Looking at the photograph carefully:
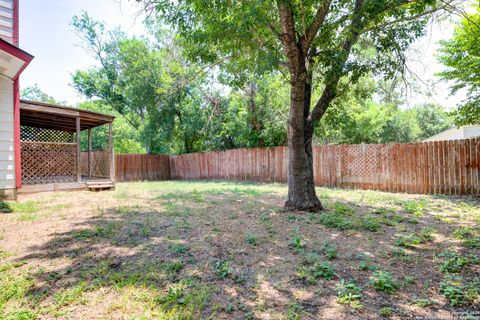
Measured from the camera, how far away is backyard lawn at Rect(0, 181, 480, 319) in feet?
7.27

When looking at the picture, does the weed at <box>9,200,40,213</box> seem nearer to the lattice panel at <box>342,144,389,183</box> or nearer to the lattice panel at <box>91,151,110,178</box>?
the lattice panel at <box>91,151,110,178</box>

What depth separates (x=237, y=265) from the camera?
2.99 meters

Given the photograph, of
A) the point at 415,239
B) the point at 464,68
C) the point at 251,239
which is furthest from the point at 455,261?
the point at 464,68

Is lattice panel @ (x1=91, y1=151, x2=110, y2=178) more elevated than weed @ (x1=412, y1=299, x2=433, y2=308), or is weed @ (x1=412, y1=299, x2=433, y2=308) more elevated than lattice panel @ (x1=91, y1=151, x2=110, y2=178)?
lattice panel @ (x1=91, y1=151, x2=110, y2=178)

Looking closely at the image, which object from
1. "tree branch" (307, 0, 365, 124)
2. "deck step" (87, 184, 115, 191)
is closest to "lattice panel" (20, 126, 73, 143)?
"deck step" (87, 184, 115, 191)

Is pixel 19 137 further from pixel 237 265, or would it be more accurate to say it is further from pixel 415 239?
pixel 415 239

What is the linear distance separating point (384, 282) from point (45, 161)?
10.4m

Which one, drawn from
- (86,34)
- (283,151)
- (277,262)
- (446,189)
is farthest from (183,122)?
(277,262)

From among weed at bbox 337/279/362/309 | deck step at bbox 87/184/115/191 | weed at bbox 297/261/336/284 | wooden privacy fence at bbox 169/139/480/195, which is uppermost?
wooden privacy fence at bbox 169/139/480/195

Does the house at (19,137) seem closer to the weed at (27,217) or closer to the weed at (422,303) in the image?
the weed at (27,217)

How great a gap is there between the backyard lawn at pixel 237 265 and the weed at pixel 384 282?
0.03 ft

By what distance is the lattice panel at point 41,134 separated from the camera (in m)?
11.6

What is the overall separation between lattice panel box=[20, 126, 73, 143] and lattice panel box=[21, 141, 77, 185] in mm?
2252

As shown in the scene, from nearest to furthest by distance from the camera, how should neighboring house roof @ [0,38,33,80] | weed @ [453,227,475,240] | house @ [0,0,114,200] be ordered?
weed @ [453,227,475,240]
neighboring house roof @ [0,38,33,80]
house @ [0,0,114,200]
